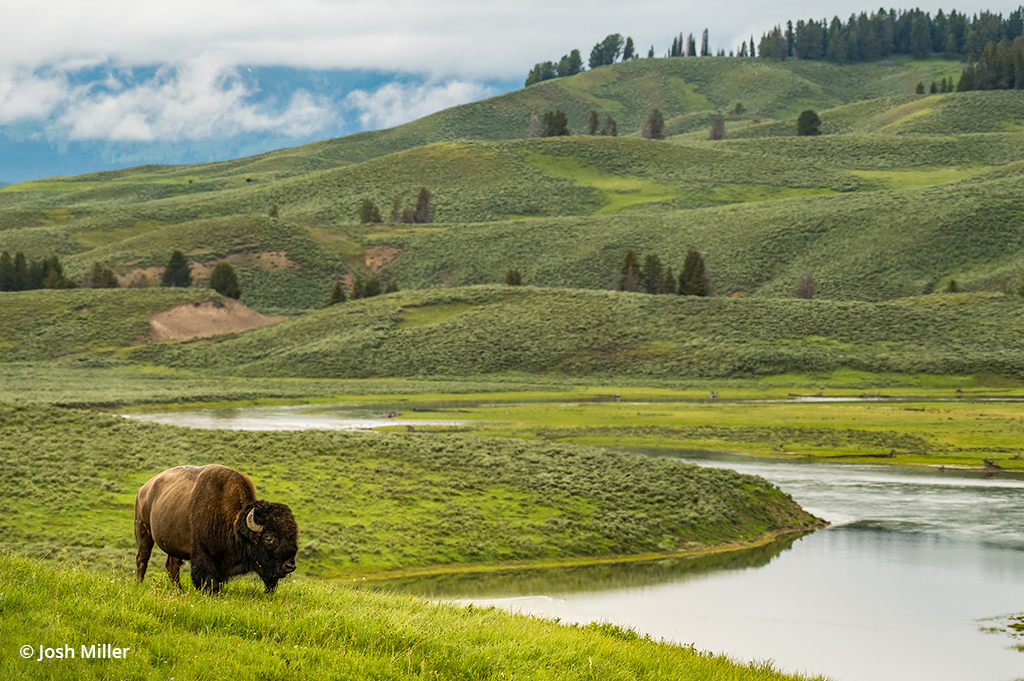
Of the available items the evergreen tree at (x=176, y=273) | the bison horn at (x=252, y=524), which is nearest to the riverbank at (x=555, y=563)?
the bison horn at (x=252, y=524)

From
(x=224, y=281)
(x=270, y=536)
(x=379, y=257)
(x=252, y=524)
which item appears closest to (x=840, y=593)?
(x=270, y=536)

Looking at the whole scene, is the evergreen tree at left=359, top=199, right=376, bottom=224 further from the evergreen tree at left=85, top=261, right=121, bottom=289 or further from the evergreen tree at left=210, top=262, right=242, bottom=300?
the evergreen tree at left=85, top=261, right=121, bottom=289

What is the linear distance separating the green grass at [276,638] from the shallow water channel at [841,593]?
384 centimetres

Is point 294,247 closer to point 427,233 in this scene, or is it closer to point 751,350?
point 427,233

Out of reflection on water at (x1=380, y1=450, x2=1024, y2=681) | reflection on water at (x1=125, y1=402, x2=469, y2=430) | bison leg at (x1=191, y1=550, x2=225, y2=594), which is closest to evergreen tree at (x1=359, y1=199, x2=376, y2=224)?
reflection on water at (x1=125, y1=402, x2=469, y2=430)

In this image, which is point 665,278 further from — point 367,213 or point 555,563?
point 555,563

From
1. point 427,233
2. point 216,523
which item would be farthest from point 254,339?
point 216,523

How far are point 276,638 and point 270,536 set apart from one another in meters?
1.54

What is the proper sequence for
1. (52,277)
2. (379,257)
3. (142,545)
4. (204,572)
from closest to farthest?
(204,572), (142,545), (52,277), (379,257)

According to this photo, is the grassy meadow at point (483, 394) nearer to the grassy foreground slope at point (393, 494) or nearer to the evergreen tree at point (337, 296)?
the grassy foreground slope at point (393, 494)

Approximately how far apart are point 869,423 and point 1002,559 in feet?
99.6

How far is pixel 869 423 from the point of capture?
5797 cm

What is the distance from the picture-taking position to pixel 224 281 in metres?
131

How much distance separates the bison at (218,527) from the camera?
1085cm
